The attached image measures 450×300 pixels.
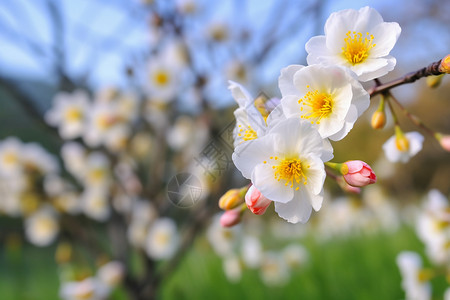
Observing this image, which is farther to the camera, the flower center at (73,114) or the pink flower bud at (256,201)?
the flower center at (73,114)

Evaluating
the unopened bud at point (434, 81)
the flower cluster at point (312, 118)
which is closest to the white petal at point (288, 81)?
the flower cluster at point (312, 118)

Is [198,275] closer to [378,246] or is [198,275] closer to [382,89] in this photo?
[378,246]

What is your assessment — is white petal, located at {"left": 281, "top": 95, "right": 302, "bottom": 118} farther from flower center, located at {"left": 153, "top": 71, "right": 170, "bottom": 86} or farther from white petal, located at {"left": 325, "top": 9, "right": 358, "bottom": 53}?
flower center, located at {"left": 153, "top": 71, "right": 170, "bottom": 86}

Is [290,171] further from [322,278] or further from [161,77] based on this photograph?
[322,278]

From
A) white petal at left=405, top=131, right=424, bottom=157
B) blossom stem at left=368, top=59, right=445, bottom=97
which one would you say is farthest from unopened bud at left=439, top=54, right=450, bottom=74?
white petal at left=405, top=131, right=424, bottom=157

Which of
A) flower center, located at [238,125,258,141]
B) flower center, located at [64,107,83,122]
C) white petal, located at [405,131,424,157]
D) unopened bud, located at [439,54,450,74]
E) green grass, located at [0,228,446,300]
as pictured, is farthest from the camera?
green grass, located at [0,228,446,300]

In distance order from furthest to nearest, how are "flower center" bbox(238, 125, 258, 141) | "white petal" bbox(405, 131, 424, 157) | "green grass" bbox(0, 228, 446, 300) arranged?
"green grass" bbox(0, 228, 446, 300) → "white petal" bbox(405, 131, 424, 157) → "flower center" bbox(238, 125, 258, 141)

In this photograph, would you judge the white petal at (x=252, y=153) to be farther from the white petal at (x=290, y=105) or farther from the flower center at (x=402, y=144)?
the flower center at (x=402, y=144)
